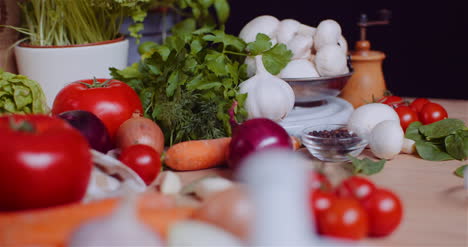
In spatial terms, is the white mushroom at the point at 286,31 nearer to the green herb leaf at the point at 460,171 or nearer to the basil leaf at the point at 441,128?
the basil leaf at the point at 441,128

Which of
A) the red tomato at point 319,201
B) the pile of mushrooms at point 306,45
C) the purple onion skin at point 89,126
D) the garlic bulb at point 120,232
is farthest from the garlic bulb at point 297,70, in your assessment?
the garlic bulb at point 120,232

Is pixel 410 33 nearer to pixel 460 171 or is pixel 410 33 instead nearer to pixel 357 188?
pixel 460 171

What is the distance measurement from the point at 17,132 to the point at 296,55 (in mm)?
724

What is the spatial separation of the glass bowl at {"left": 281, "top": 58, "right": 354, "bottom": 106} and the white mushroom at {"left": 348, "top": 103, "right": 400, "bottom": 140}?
122mm

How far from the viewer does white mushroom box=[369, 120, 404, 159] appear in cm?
104

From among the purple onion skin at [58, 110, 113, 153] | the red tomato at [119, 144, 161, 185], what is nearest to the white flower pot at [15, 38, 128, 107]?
the purple onion skin at [58, 110, 113, 153]

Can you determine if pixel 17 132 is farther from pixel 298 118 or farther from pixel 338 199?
pixel 298 118

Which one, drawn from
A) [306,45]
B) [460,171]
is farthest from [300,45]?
[460,171]

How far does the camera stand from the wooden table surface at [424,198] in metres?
0.72

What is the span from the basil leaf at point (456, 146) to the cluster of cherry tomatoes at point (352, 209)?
42 centimetres

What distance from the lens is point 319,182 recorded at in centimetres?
70

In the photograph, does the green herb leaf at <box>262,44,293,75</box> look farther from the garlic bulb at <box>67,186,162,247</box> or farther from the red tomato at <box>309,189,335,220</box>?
the garlic bulb at <box>67,186,162,247</box>

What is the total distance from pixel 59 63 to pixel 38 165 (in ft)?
2.13

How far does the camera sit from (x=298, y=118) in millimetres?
1201
